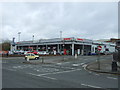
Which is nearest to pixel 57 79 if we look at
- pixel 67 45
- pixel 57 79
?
pixel 57 79

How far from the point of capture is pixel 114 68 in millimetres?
14773

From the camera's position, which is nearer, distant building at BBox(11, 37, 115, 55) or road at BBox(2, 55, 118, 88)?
road at BBox(2, 55, 118, 88)

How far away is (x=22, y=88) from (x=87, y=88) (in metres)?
3.54

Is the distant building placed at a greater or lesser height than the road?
greater

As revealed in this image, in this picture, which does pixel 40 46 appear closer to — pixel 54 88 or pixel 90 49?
pixel 90 49

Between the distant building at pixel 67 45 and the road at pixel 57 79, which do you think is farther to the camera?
the distant building at pixel 67 45

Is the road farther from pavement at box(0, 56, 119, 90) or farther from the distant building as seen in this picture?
the distant building

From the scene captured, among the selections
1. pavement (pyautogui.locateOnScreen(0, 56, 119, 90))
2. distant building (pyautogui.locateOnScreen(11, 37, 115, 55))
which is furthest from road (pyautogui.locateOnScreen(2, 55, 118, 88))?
distant building (pyautogui.locateOnScreen(11, 37, 115, 55))

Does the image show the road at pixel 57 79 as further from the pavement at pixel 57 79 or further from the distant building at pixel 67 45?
the distant building at pixel 67 45

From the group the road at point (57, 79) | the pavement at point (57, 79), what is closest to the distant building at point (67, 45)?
the pavement at point (57, 79)

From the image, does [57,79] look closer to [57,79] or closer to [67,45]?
[57,79]

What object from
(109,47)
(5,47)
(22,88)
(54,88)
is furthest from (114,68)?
(5,47)

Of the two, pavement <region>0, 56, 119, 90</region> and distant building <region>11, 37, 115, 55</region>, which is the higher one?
distant building <region>11, 37, 115, 55</region>

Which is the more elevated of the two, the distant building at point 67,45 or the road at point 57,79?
the distant building at point 67,45
